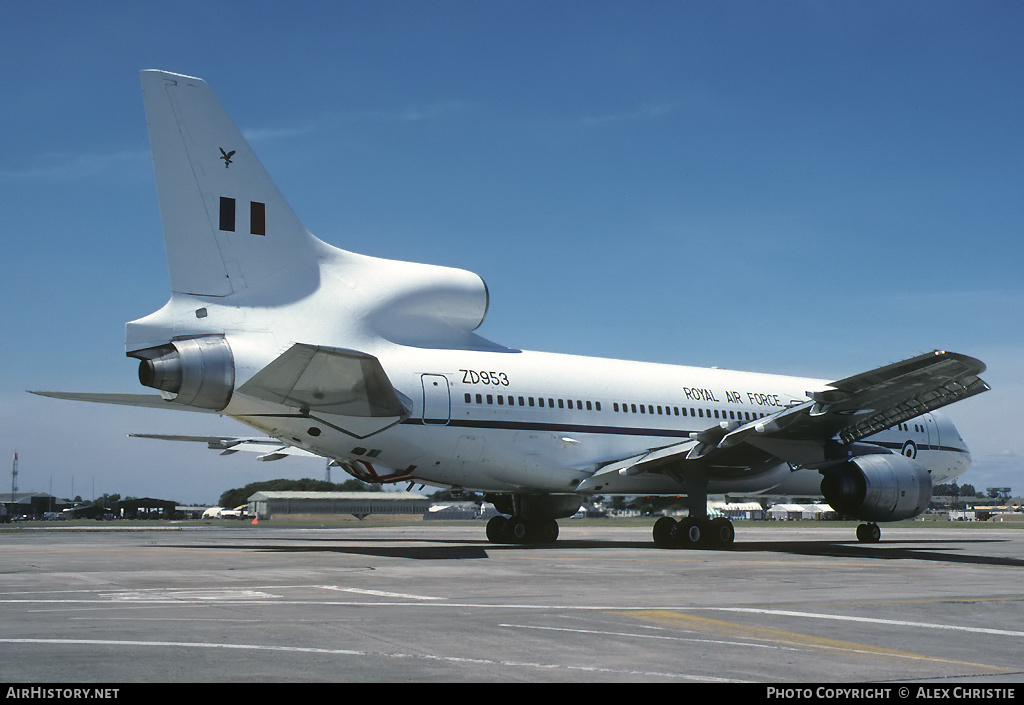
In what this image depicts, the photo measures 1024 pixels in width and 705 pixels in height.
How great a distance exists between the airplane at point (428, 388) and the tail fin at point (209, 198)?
0.10 feet

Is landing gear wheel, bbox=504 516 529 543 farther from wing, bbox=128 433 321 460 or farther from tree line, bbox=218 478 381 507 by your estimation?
tree line, bbox=218 478 381 507

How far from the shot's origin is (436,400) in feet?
70.1

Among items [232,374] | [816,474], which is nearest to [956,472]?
[816,474]

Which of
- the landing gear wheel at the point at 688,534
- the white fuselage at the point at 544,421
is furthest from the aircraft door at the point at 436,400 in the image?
the landing gear wheel at the point at 688,534

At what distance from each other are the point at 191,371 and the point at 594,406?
34.3 feet

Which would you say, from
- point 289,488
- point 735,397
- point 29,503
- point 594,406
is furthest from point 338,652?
point 29,503

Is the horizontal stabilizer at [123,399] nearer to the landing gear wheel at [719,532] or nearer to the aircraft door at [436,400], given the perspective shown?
the aircraft door at [436,400]

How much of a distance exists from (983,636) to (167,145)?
16.4m

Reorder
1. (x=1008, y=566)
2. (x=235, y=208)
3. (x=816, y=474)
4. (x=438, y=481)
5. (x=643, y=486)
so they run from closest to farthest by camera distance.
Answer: (x=1008, y=566) → (x=235, y=208) → (x=438, y=481) → (x=643, y=486) → (x=816, y=474)

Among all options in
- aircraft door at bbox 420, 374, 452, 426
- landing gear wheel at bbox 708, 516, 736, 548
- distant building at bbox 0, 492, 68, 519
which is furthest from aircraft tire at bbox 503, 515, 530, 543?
distant building at bbox 0, 492, 68, 519

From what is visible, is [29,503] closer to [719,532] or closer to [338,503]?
[338,503]

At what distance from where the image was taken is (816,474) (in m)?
27.7

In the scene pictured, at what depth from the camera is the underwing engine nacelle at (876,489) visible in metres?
22.2
